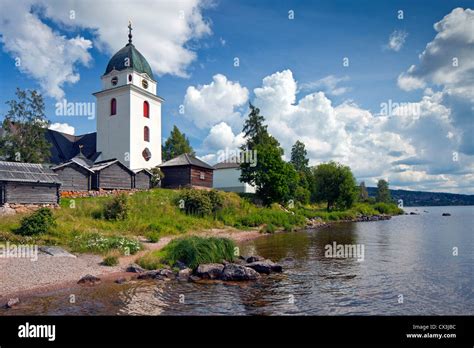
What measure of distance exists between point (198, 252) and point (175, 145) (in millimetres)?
57278

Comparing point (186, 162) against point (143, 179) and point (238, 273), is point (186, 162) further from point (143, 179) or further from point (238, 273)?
point (238, 273)

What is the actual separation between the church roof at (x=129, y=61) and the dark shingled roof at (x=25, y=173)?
2726 centimetres

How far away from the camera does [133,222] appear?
26984 mm

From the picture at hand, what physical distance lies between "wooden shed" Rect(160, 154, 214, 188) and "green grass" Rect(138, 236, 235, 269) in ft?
93.1

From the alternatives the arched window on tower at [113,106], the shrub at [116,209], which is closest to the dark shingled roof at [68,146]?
the arched window on tower at [113,106]

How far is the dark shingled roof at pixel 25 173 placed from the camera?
26.6m

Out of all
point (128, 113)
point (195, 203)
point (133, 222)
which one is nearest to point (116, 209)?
point (133, 222)

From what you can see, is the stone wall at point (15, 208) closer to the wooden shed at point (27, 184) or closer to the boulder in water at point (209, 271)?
the wooden shed at point (27, 184)

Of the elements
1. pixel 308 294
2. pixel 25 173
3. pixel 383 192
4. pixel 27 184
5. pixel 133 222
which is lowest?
pixel 308 294

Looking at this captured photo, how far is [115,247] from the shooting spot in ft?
65.3

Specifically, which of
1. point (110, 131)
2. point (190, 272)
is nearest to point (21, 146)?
point (110, 131)

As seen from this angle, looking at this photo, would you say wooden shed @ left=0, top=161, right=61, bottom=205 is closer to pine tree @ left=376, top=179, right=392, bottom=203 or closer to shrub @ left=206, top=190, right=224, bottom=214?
shrub @ left=206, top=190, right=224, bottom=214
